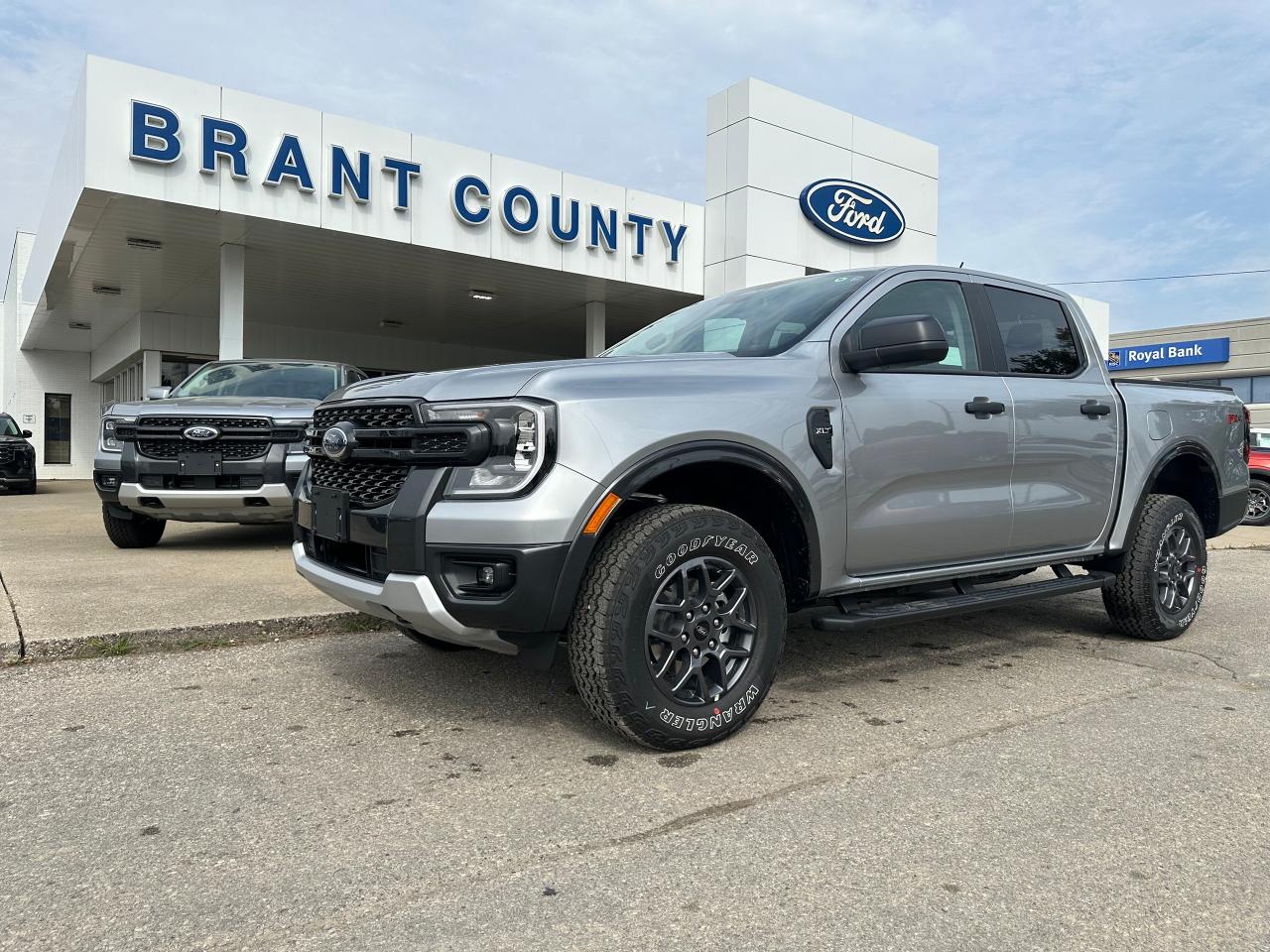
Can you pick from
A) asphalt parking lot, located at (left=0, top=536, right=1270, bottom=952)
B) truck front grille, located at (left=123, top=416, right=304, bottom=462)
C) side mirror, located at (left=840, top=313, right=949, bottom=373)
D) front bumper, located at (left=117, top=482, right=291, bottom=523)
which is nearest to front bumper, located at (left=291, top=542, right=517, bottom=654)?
asphalt parking lot, located at (left=0, top=536, right=1270, bottom=952)

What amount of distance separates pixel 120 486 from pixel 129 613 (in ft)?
8.85

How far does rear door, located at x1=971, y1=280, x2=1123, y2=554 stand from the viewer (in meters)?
4.28

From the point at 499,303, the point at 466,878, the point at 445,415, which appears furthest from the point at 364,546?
the point at 499,303

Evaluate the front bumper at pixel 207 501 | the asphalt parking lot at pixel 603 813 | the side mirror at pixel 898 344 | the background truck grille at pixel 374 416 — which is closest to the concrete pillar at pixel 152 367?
the front bumper at pixel 207 501

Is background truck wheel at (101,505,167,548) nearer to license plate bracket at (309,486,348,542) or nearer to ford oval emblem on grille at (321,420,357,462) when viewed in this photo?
license plate bracket at (309,486,348,542)

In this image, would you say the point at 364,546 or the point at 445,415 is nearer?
the point at 445,415

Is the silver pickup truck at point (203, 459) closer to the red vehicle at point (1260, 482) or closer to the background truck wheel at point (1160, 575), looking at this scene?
the background truck wheel at point (1160, 575)

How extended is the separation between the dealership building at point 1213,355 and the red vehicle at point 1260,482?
25912 mm

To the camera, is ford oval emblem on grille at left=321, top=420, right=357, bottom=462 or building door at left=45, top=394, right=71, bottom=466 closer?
ford oval emblem on grille at left=321, top=420, right=357, bottom=462

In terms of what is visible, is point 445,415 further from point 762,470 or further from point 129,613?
point 129,613

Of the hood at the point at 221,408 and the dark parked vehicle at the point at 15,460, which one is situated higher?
the hood at the point at 221,408

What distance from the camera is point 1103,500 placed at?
15.3ft

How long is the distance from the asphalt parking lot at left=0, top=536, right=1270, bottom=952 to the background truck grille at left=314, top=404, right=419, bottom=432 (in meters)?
1.11

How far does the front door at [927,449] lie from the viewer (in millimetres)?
3676
